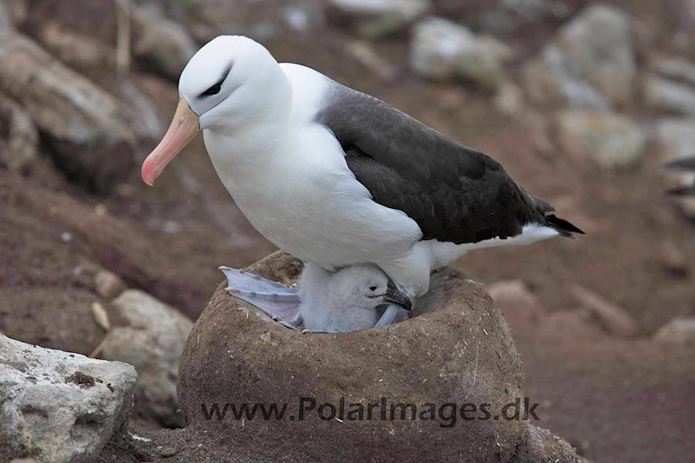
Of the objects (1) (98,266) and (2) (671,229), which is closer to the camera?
(1) (98,266)

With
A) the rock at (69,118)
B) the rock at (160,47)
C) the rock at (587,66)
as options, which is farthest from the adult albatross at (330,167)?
the rock at (587,66)

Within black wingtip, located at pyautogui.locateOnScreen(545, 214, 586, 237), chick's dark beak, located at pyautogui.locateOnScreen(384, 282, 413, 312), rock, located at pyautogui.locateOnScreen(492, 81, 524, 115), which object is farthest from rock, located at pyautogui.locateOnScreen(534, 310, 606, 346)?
rock, located at pyautogui.locateOnScreen(492, 81, 524, 115)

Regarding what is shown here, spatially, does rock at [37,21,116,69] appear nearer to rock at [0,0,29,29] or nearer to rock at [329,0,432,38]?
rock at [0,0,29,29]

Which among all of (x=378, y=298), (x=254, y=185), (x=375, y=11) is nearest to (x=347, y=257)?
(x=378, y=298)

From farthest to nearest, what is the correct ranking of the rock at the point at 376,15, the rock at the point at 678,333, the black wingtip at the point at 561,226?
1. the rock at the point at 376,15
2. the rock at the point at 678,333
3. the black wingtip at the point at 561,226

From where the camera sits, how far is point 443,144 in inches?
179

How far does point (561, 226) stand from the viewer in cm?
527

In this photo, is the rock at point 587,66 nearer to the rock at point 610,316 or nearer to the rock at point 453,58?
the rock at point 453,58

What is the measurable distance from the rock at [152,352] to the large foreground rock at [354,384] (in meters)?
1.14

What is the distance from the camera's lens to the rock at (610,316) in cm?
933

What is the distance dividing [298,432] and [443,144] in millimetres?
1601

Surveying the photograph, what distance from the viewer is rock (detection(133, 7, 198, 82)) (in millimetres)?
10711

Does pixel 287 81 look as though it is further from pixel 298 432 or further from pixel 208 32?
pixel 208 32

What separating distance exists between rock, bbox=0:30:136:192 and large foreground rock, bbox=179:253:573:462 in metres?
4.26
